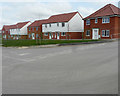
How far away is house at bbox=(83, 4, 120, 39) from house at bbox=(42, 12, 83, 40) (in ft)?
23.4

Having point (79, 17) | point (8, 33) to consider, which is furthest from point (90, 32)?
point (8, 33)

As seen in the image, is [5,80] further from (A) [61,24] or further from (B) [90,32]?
(A) [61,24]

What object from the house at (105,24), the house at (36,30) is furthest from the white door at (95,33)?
the house at (36,30)

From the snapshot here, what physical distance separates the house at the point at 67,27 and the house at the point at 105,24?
7137mm

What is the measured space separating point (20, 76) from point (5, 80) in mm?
810

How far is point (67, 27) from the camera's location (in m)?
42.5

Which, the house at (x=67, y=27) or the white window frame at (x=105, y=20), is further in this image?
the house at (x=67, y=27)

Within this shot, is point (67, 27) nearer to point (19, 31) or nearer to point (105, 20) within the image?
point (105, 20)

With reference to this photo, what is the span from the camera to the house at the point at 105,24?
30.7 meters

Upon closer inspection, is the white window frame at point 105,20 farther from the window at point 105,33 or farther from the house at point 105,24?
the window at point 105,33

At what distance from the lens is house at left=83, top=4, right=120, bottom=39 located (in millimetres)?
30736

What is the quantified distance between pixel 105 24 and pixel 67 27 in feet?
43.6

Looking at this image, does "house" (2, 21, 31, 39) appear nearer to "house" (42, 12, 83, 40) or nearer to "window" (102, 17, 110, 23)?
"house" (42, 12, 83, 40)

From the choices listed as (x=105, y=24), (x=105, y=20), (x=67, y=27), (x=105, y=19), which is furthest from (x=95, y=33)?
(x=67, y=27)
